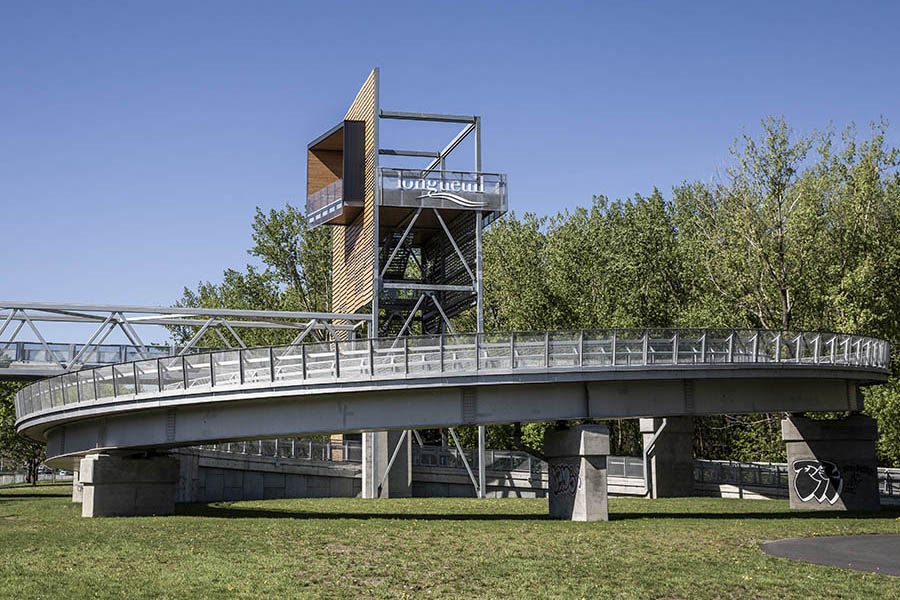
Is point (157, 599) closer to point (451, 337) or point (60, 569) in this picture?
point (60, 569)

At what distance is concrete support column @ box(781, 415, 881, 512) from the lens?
1554 inches

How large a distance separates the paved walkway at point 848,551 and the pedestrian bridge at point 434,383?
8.15 m

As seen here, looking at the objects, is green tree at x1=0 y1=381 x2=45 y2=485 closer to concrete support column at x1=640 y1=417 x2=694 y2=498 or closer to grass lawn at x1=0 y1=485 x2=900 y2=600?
grass lawn at x1=0 y1=485 x2=900 y2=600

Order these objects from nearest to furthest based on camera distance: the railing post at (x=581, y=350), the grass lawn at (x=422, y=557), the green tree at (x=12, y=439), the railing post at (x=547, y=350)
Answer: the grass lawn at (x=422, y=557) < the railing post at (x=547, y=350) < the railing post at (x=581, y=350) < the green tree at (x=12, y=439)

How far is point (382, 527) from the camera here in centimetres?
2950

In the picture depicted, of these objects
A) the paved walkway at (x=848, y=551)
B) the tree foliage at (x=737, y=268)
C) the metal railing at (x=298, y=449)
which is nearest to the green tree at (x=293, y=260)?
the tree foliage at (x=737, y=268)

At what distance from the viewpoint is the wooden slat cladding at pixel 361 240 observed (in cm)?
5216

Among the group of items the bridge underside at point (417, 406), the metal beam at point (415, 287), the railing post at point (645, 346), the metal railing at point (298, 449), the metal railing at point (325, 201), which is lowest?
the metal railing at point (298, 449)

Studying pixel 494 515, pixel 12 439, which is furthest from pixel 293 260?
pixel 494 515

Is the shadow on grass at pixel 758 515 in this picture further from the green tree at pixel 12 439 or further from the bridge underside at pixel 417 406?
the green tree at pixel 12 439

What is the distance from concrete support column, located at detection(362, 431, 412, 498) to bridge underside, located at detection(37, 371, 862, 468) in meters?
17.2

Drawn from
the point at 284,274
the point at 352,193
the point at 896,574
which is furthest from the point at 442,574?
the point at 284,274

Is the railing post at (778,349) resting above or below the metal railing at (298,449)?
above

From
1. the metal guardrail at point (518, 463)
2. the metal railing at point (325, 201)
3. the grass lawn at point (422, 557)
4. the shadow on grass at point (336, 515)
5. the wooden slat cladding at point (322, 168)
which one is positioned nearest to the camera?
the grass lawn at point (422, 557)
